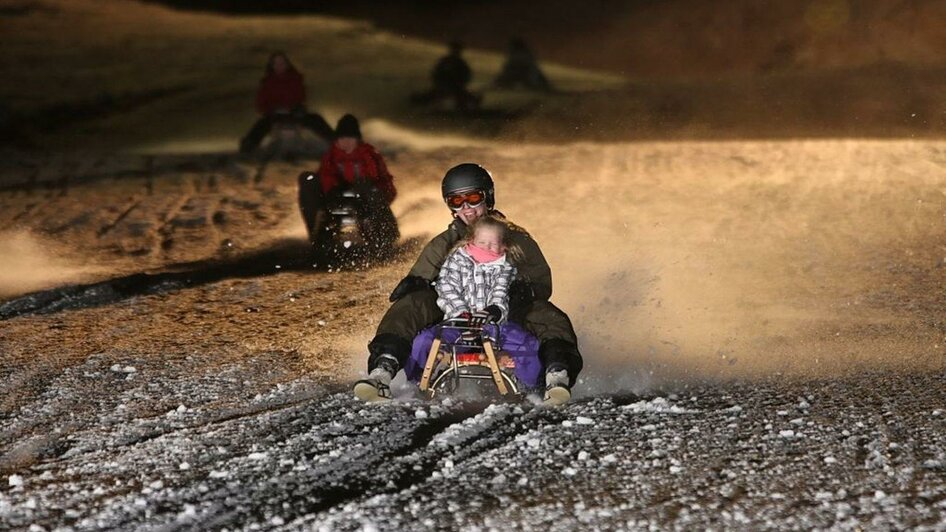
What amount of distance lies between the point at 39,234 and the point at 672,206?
21.9 ft

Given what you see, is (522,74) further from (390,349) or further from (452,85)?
(390,349)

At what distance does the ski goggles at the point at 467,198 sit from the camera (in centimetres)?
727

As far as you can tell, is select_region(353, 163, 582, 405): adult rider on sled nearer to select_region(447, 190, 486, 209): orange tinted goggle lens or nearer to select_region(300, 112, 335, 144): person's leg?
select_region(447, 190, 486, 209): orange tinted goggle lens

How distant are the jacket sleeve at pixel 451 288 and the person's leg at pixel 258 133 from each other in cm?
984

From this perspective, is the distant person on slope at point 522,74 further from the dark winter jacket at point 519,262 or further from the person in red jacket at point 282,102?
the dark winter jacket at point 519,262

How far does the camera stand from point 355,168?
11.5 meters

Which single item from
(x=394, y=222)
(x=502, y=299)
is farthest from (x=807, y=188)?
(x=502, y=299)

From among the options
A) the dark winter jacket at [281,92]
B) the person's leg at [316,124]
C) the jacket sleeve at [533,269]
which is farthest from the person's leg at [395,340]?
the dark winter jacket at [281,92]

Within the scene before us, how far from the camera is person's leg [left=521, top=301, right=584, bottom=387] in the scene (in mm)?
6586

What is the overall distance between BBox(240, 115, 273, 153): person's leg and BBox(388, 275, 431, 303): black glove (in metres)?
9.75

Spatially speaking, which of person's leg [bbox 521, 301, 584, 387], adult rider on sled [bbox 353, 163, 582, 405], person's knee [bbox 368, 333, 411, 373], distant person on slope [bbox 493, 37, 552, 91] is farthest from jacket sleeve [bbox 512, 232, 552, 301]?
distant person on slope [bbox 493, 37, 552, 91]

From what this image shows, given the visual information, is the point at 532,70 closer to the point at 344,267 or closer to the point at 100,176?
the point at 100,176

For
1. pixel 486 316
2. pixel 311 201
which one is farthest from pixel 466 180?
pixel 311 201

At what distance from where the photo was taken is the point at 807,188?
46.3ft
